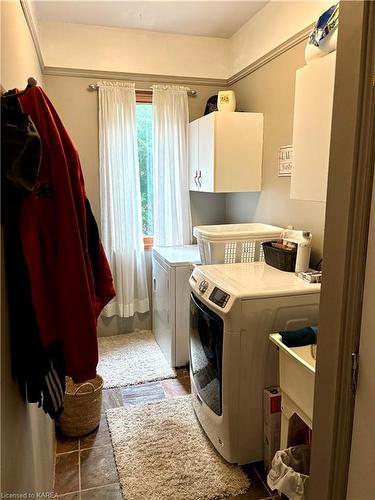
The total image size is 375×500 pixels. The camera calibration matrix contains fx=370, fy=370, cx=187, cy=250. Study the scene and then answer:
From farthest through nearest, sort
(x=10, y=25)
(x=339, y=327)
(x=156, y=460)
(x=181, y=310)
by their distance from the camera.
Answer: (x=181, y=310) < (x=156, y=460) < (x=10, y=25) < (x=339, y=327)

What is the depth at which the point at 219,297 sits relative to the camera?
1905 millimetres

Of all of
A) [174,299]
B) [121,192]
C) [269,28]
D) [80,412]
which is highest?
[269,28]

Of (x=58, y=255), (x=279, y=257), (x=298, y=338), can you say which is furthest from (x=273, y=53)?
(x=58, y=255)

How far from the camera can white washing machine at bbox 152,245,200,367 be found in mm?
2902

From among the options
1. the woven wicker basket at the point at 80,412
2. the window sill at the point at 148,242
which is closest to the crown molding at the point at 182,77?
the window sill at the point at 148,242

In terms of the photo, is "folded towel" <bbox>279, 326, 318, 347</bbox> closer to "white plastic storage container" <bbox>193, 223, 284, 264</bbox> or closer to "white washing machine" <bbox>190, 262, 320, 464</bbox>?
"white washing machine" <bbox>190, 262, 320, 464</bbox>

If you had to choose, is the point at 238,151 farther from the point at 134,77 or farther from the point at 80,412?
the point at 80,412

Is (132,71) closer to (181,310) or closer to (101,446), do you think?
(181,310)

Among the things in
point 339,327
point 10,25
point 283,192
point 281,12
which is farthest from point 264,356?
point 281,12

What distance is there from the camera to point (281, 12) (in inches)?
101

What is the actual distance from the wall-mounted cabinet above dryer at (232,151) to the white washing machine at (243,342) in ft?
3.81

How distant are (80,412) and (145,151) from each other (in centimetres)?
232

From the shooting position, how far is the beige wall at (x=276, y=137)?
244 centimetres

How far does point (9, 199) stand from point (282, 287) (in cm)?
140
